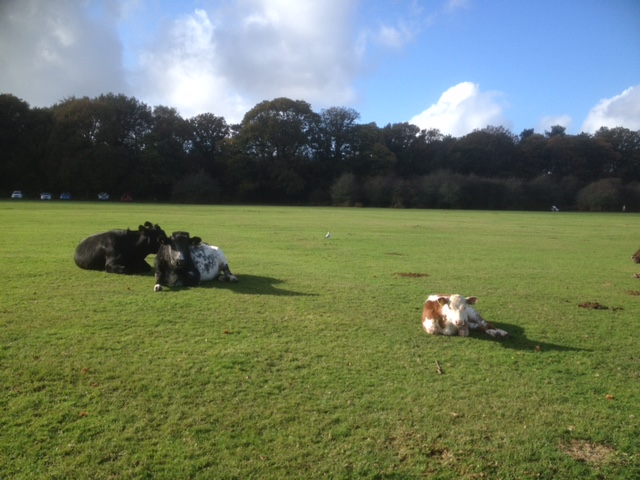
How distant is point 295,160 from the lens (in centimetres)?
8425

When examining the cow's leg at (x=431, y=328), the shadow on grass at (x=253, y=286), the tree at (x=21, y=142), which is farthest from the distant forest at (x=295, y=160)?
the cow's leg at (x=431, y=328)

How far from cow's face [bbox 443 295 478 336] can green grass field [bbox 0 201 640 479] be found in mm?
302

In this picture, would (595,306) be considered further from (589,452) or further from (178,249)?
(178,249)

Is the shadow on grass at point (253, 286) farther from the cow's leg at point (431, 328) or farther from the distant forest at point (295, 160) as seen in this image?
the distant forest at point (295, 160)

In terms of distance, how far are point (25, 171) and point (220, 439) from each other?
79880mm

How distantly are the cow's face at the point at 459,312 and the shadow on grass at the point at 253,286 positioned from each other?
2.90 meters

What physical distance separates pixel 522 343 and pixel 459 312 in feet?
2.88

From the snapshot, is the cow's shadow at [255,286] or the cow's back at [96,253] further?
the cow's back at [96,253]

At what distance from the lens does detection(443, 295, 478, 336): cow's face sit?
Answer: 7125mm

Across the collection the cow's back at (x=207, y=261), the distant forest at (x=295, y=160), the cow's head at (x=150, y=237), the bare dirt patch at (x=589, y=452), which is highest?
the distant forest at (x=295, y=160)

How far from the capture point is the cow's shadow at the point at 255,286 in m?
Answer: 9.55

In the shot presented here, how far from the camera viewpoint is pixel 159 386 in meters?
5.09

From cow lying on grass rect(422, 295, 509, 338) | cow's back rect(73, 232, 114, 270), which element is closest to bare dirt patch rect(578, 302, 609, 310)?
cow lying on grass rect(422, 295, 509, 338)

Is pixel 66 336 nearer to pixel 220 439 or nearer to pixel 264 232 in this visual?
pixel 220 439
